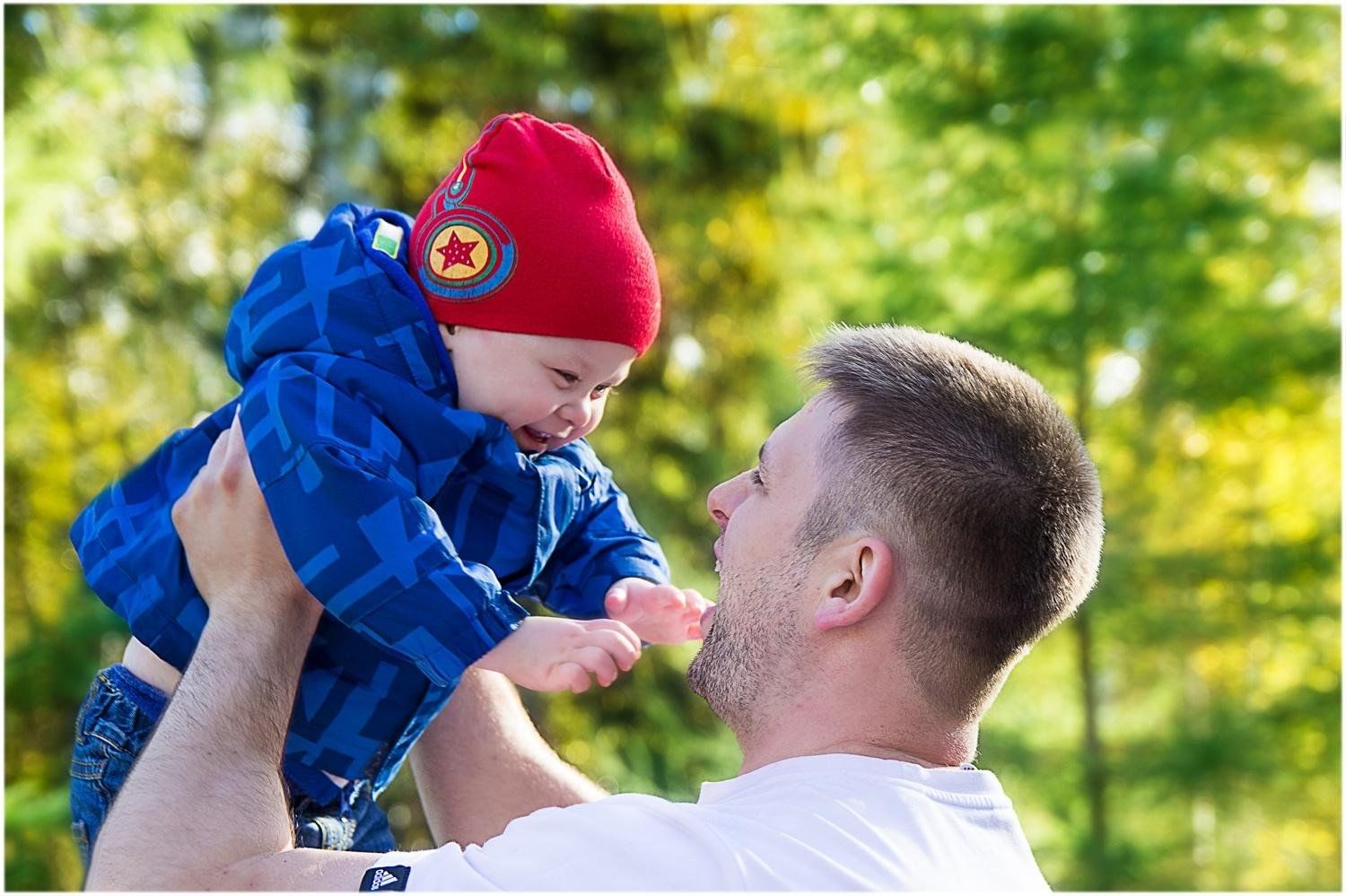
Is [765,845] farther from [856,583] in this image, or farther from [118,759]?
[118,759]

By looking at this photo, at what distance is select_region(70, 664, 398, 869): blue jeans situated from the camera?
77.4 inches

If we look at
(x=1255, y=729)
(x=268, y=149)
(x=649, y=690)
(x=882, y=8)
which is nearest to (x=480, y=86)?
(x=268, y=149)

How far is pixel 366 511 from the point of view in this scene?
178 centimetres

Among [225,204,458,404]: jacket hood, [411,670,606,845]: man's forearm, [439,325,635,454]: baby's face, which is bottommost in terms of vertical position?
[411,670,606,845]: man's forearm

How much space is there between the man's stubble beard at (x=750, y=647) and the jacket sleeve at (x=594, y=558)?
197mm

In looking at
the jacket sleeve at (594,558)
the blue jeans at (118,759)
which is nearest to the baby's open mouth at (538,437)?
the jacket sleeve at (594,558)

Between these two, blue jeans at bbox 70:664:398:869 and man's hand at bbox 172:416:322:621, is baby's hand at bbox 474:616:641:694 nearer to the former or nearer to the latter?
man's hand at bbox 172:416:322:621

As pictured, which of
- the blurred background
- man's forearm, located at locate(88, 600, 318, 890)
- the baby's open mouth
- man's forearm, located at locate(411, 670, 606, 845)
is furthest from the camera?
the blurred background

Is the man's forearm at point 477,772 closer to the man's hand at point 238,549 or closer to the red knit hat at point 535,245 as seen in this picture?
the man's hand at point 238,549

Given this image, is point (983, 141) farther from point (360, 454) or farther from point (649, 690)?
point (360, 454)

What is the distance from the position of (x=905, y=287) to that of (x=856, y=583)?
271 inches

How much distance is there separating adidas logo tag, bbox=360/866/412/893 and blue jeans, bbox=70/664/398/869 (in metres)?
0.35

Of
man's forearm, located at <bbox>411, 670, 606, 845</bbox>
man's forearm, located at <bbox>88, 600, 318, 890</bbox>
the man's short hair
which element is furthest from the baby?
the man's short hair

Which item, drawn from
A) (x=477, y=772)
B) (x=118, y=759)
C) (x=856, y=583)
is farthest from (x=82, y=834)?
(x=856, y=583)
